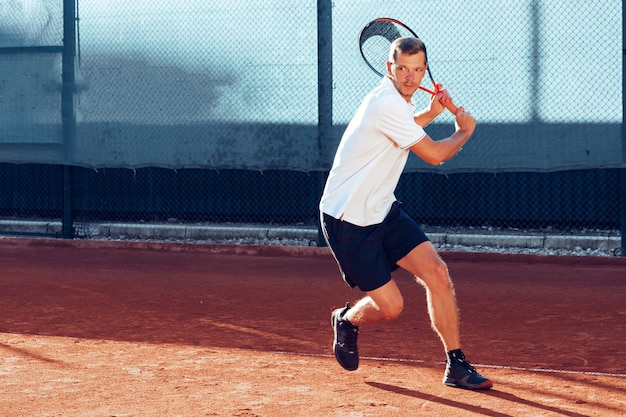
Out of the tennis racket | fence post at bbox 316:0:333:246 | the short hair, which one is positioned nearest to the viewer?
the short hair

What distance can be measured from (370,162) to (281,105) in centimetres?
493

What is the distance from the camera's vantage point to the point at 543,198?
10008 millimetres

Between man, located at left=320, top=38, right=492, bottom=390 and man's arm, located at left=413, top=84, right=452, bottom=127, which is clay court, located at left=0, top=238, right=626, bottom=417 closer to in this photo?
man, located at left=320, top=38, right=492, bottom=390

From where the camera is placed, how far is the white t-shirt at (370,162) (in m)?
4.36

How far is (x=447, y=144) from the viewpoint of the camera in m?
4.33

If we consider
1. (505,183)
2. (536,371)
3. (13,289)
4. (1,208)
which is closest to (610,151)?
(505,183)

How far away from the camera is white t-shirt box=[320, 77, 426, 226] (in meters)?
4.36

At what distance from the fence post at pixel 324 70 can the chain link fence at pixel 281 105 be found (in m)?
0.01

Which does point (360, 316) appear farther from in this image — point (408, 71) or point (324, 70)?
point (324, 70)

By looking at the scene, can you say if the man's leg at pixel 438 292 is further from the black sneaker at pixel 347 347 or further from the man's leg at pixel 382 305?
the black sneaker at pixel 347 347

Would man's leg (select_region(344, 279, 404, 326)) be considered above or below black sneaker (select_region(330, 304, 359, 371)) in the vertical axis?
above

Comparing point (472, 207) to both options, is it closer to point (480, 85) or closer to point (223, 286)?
point (480, 85)

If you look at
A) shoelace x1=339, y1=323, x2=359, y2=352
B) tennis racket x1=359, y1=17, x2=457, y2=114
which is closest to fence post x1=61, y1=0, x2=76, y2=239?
tennis racket x1=359, y1=17, x2=457, y2=114

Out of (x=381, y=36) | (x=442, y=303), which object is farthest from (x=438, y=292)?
(x=381, y=36)
